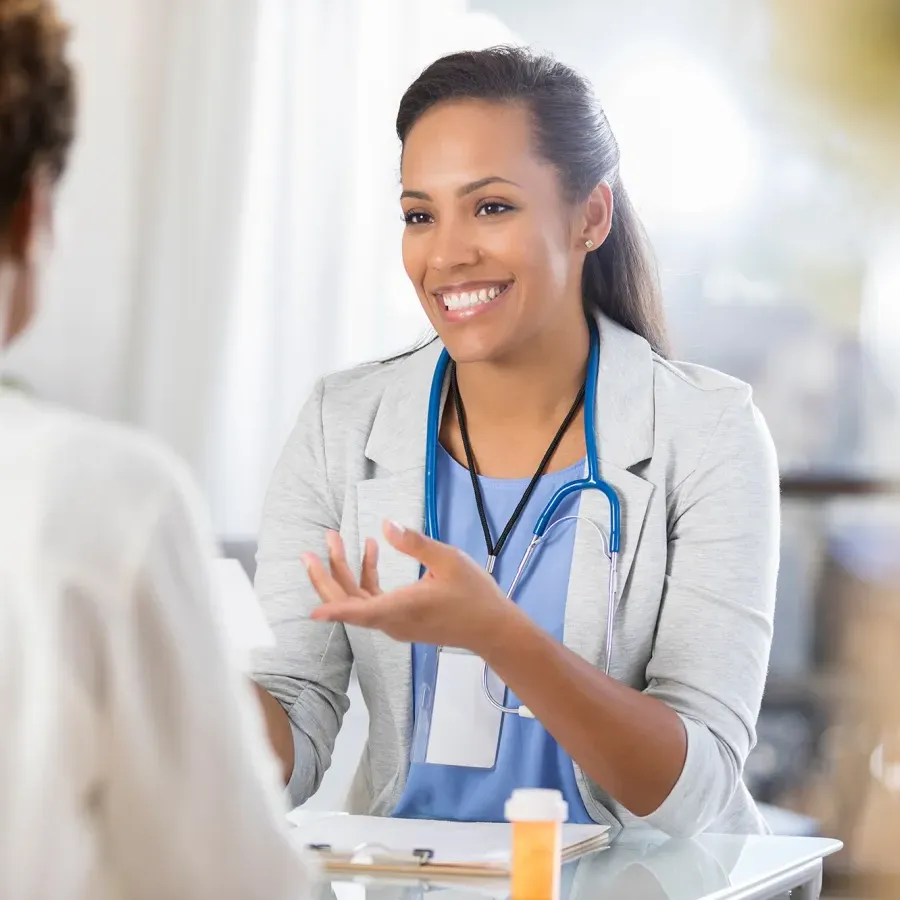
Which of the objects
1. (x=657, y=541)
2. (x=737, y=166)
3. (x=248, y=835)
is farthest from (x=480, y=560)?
(x=737, y=166)

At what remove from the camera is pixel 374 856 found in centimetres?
115

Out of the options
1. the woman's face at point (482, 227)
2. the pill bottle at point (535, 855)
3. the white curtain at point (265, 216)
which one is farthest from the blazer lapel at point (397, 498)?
the white curtain at point (265, 216)

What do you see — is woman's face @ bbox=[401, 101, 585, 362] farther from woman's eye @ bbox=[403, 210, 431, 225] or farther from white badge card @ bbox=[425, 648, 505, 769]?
white badge card @ bbox=[425, 648, 505, 769]

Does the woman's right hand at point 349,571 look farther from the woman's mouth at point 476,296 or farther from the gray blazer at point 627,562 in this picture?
the woman's mouth at point 476,296

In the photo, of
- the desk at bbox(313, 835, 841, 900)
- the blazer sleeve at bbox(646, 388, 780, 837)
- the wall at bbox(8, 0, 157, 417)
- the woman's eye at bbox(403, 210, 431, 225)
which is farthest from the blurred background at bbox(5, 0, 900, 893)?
the desk at bbox(313, 835, 841, 900)

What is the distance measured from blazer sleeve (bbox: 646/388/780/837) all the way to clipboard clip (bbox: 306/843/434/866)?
0.32 meters

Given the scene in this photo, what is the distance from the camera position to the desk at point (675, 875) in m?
1.07

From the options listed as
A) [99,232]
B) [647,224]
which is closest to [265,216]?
[99,232]

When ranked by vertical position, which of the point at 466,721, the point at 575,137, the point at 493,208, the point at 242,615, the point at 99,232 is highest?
the point at 99,232

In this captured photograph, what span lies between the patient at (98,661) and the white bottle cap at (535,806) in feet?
1.04

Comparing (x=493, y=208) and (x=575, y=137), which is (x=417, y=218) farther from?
(x=575, y=137)

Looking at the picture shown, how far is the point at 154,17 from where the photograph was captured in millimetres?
3416

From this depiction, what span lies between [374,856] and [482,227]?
795 mm

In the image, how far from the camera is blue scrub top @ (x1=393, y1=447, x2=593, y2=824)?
1.52m
